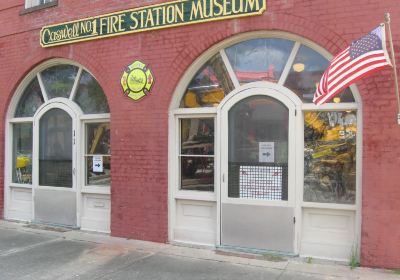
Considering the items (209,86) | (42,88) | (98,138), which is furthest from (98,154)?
(209,86)

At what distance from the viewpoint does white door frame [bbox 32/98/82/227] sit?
309 inches

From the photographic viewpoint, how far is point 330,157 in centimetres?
583

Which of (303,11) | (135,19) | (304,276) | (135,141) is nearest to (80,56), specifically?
(135,19)

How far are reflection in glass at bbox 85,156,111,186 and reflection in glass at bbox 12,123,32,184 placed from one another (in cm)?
161

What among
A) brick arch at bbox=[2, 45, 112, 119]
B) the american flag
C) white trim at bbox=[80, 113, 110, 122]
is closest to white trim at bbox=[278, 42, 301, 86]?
the american flag

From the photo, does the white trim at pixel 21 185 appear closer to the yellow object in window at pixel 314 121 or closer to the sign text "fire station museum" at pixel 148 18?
the sign text "fire station museum" at pixel 148 18

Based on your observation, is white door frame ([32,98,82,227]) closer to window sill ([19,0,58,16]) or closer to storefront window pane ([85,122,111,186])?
storefront window pane ([85,122,111,186])

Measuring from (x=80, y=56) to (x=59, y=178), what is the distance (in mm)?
2281

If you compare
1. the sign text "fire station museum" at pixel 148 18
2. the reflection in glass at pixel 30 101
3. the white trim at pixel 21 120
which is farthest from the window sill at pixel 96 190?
the sign text "fire station museum" at pixel 148 18

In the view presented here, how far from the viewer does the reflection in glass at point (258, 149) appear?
6008 mm

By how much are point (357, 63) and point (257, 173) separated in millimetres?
2148

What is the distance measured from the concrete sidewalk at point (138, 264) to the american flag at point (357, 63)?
2122 mm

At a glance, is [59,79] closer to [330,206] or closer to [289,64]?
[289,64]

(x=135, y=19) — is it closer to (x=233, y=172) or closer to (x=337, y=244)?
(x=233, y=172)
